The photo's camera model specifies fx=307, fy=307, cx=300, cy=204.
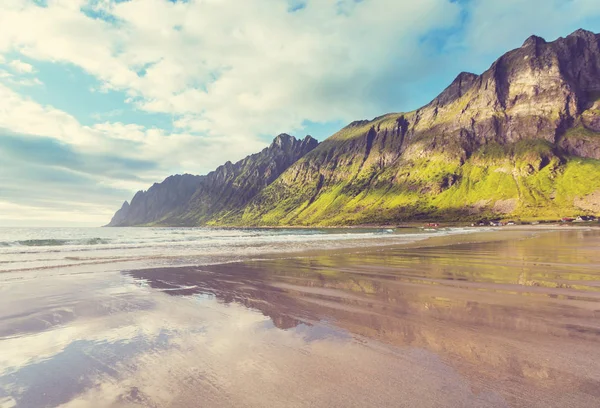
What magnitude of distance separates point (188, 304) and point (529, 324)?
A: 1059 centimetres

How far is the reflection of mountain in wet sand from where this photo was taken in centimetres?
519

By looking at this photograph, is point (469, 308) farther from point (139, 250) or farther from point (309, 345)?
point (139, 250)

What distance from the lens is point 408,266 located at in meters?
19.6

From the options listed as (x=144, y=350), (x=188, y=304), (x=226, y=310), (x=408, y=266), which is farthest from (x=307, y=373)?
(x=408, y=266)

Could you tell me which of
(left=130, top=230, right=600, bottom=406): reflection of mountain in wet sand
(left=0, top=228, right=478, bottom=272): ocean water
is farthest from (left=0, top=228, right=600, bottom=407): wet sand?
(left=0, top=228, right=478, bottom=272): ocean water

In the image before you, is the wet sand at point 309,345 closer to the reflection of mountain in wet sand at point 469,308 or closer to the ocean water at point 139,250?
the reflection of mountain in wet sand at point 469,308

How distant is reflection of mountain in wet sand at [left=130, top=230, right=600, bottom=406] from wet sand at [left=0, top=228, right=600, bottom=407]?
4 centimetres

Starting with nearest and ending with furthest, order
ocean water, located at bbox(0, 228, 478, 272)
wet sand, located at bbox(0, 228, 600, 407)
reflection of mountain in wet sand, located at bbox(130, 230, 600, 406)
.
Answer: wet sand, located at bbox(0, 228, 600, 407), reflection of mountain in wet sand, located at bbox(130, 230, 600, 406), ocean water, located at bbox(0, 228, 478, 272)

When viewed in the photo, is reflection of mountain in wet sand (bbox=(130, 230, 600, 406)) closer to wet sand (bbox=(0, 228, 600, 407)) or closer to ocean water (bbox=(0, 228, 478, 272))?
wet sand (bbox=(0, 228, 600, 407))

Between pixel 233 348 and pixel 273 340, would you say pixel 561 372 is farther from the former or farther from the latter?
pixel 233 348

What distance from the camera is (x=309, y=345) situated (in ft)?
22.7

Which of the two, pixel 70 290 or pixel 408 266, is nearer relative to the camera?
pixel 70 290

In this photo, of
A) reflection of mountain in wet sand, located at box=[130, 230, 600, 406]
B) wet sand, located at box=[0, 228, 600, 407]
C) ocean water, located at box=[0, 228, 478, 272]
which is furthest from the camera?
ocean water, located at box=[0, 228, 478, 272]

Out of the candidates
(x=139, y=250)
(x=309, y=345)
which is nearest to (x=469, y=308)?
(x=309, y=345)
